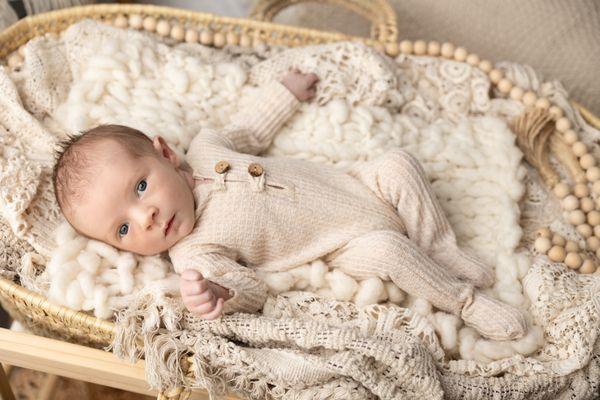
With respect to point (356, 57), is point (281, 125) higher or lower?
lower

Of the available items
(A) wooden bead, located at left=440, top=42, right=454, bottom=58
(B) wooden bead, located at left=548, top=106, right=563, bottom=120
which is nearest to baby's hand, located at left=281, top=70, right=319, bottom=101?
(A) wooden bead, located at left=440, top=42, right=454, bottom=58

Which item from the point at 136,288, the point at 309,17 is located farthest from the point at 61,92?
the point at 309,17

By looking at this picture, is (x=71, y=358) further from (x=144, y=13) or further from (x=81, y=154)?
(x=144, y=13)

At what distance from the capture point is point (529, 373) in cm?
116

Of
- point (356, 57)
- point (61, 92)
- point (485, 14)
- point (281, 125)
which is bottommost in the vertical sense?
point (61, 92)

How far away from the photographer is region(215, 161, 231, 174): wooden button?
4.21 feet

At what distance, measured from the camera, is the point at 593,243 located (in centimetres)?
143

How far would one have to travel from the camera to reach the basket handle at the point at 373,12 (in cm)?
170

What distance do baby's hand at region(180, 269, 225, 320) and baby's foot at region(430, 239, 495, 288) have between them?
20.5 inches

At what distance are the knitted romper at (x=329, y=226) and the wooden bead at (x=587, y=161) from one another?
1.43ft

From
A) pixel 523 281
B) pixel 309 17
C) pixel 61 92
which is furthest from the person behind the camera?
pixel 309 17

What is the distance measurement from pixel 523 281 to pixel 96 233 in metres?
0.92

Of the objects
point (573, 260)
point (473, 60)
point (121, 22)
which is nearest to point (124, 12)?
point (121, 22)

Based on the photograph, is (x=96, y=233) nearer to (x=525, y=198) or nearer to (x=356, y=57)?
(x=356, y=57)
